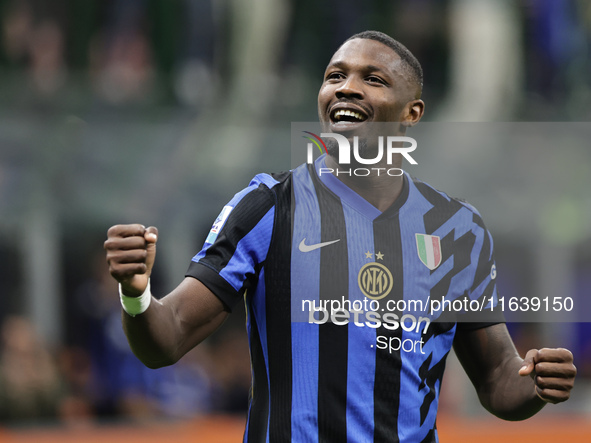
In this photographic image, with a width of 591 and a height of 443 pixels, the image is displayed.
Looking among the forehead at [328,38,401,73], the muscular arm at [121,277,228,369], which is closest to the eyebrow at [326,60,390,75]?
the forehead at [328,38,401,73]

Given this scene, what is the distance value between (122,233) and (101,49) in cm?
777

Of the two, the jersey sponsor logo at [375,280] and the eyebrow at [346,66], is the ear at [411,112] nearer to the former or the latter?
the eyebrow at [346,66]

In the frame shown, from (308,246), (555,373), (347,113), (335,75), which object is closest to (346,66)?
(335,75)

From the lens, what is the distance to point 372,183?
10.7ft

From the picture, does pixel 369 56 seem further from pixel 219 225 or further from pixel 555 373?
pixel 555 373

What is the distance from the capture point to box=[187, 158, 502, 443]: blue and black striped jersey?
2877 mm

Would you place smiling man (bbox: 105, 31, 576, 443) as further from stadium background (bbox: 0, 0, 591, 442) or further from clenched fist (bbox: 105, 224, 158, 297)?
stadium background (bbox: 0, 0, 591, 442)

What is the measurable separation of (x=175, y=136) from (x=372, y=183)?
6749mm

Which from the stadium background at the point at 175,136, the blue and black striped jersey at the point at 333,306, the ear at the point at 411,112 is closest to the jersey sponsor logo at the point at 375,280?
the blue and black striped jersey at the point at 333,306

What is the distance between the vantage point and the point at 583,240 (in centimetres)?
1150

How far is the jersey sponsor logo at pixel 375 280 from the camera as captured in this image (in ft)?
9.98

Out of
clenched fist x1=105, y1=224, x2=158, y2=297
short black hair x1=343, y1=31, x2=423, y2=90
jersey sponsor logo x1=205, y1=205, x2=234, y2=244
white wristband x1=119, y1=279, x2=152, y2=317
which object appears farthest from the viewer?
short black hair x1=343, y1=31, x2=423, y2=90

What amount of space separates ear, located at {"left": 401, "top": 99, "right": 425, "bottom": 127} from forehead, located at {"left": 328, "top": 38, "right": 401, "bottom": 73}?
156 mm

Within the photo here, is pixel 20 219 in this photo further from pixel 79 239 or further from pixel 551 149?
pixel 551 149
